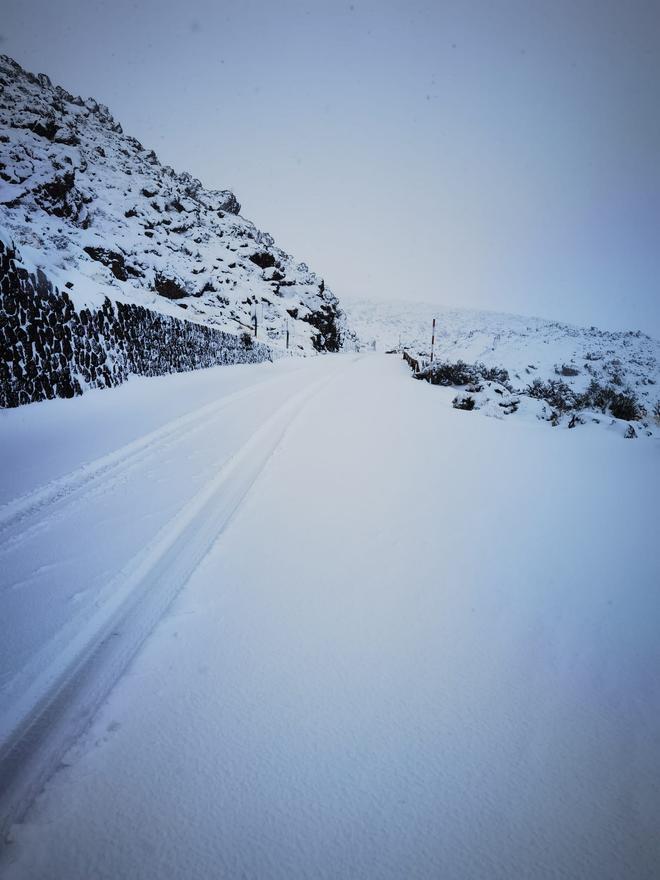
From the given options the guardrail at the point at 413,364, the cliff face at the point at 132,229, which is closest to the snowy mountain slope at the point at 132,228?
the cliff face at the point at 132,229

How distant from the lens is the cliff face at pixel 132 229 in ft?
88.4

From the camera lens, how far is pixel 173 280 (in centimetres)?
3016

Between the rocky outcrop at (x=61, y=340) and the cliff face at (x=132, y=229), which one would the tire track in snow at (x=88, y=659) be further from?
the cliff face at (x=132, y=229)

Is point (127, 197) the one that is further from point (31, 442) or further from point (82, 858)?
point (82, 858)

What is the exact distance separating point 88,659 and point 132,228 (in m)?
41.5

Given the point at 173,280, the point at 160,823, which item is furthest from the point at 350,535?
the point at 173,280

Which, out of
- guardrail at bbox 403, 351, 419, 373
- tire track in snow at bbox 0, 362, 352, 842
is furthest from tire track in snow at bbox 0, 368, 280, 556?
guardrail at bbox 403, 351, 419, 373

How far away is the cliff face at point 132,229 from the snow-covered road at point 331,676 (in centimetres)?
1626

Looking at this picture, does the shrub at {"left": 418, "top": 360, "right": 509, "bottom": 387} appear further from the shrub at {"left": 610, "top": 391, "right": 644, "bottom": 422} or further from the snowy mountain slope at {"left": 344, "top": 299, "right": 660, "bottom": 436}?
the shrub at {"left": 610, "top": 391, "right": 644, "bottom": 422}

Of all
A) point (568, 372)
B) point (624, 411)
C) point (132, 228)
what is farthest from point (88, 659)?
point (132, 228)

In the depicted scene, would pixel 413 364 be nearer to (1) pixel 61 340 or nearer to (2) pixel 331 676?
(1) pixel 61 340

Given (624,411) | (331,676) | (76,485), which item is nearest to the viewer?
(331,676)

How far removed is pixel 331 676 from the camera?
140 cm

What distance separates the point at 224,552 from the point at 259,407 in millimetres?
4984
